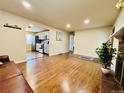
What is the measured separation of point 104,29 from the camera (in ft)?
18.0

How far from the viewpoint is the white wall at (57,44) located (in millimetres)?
6199

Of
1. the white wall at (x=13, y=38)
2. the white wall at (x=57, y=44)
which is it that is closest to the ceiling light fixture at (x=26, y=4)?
the white wall at (x=13, y=38)

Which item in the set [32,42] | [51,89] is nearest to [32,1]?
[51,89]

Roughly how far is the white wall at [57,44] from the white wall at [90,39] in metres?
1.21

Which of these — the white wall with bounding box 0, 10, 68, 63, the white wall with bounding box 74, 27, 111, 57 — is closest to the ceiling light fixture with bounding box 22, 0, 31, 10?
the white wall with bounding box 0, 10, 68, 63

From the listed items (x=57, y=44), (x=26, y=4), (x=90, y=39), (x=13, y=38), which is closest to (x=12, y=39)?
(x=13, y=38)

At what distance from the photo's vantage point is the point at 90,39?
6.21 metres

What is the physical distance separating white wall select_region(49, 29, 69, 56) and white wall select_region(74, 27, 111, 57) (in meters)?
1.21

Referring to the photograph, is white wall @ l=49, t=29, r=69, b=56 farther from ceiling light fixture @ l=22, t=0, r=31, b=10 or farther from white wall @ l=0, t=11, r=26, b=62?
ceiling light fixture @ l=22, t=0, r=31, b=10

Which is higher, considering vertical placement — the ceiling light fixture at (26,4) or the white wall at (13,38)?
the ceiling light fixture at (26,4)

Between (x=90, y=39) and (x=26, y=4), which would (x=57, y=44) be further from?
(x=26, y=4)

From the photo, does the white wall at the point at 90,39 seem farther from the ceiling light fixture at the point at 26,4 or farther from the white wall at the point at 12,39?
the ceiling light fixture at the point at 26,4

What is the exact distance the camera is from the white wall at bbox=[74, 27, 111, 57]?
5514mm

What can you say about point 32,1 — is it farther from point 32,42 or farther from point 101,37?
point 32,42
